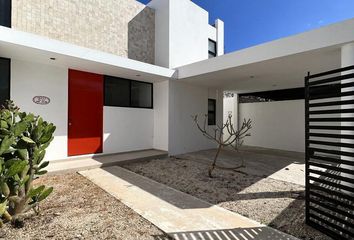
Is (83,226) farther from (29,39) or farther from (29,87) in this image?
(29,87)

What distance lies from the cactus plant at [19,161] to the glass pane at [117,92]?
3960 mm

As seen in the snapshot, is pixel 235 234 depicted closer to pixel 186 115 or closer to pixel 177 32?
pixel 186 115

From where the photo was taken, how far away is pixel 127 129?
24.6 ft

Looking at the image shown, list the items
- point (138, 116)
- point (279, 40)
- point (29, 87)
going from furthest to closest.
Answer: point (138, 116)
point (29, 87)
point (279, 40)

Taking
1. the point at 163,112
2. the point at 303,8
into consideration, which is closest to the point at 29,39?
the point at 163,112

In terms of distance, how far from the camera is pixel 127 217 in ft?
9.82

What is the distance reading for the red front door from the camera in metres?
6.20

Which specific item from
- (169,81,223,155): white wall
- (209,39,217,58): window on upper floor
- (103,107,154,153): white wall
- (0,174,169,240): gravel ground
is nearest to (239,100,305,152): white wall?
(169,81,223,155): white wall

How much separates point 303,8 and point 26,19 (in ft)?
28.0

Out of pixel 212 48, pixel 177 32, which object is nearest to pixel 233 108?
pixel 212 48

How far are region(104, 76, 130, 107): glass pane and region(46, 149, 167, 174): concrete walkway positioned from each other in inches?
70.5

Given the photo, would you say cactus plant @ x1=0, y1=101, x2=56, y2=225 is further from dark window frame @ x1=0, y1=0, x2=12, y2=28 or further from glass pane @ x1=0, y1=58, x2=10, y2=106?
dark window frame @ x1=0, y1=0, x2=12, y2=28

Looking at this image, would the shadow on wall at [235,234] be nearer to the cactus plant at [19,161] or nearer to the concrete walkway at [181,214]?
the concrete walkway at [181,214]

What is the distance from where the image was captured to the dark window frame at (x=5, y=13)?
5145mm
